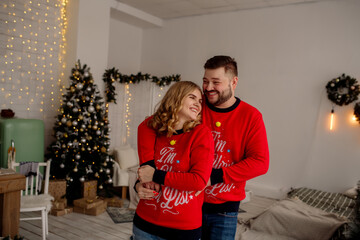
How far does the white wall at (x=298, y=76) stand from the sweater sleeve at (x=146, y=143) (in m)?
5.06

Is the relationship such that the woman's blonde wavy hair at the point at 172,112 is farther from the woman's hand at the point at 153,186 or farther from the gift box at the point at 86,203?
the gift box at the point at 86,203

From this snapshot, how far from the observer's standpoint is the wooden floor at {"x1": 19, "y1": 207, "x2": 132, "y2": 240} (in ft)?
12.7

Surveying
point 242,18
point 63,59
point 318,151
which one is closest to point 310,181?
point 318,151

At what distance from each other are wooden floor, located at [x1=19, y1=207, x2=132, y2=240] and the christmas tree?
0.65m

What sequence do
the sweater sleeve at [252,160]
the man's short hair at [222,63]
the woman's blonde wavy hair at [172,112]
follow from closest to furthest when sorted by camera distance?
1. the woman's blonde wavy hair at [172,112]
2. the sweater sleeve at [252,160]
3. the man's short hair at [222,63]

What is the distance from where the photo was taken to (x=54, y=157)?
4945 millimetres

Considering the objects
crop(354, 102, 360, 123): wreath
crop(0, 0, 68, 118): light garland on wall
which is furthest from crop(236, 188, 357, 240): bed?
crop(0, 0, 68, 118): light garland on wall

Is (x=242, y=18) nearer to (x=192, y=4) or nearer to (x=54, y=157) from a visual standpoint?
(x=192, y=4)

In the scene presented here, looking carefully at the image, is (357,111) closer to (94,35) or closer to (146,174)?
(94,35)

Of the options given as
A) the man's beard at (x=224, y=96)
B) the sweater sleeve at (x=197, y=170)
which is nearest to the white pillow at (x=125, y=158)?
the man's beard at (x=224, y=96)

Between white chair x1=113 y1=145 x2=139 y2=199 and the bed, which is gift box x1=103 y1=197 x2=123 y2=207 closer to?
white chair x1=113 y1=145 x2=139 y2=199

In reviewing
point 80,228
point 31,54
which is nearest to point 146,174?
point 80,228

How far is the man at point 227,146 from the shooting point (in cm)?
182

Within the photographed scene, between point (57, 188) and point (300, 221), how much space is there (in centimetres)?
346
